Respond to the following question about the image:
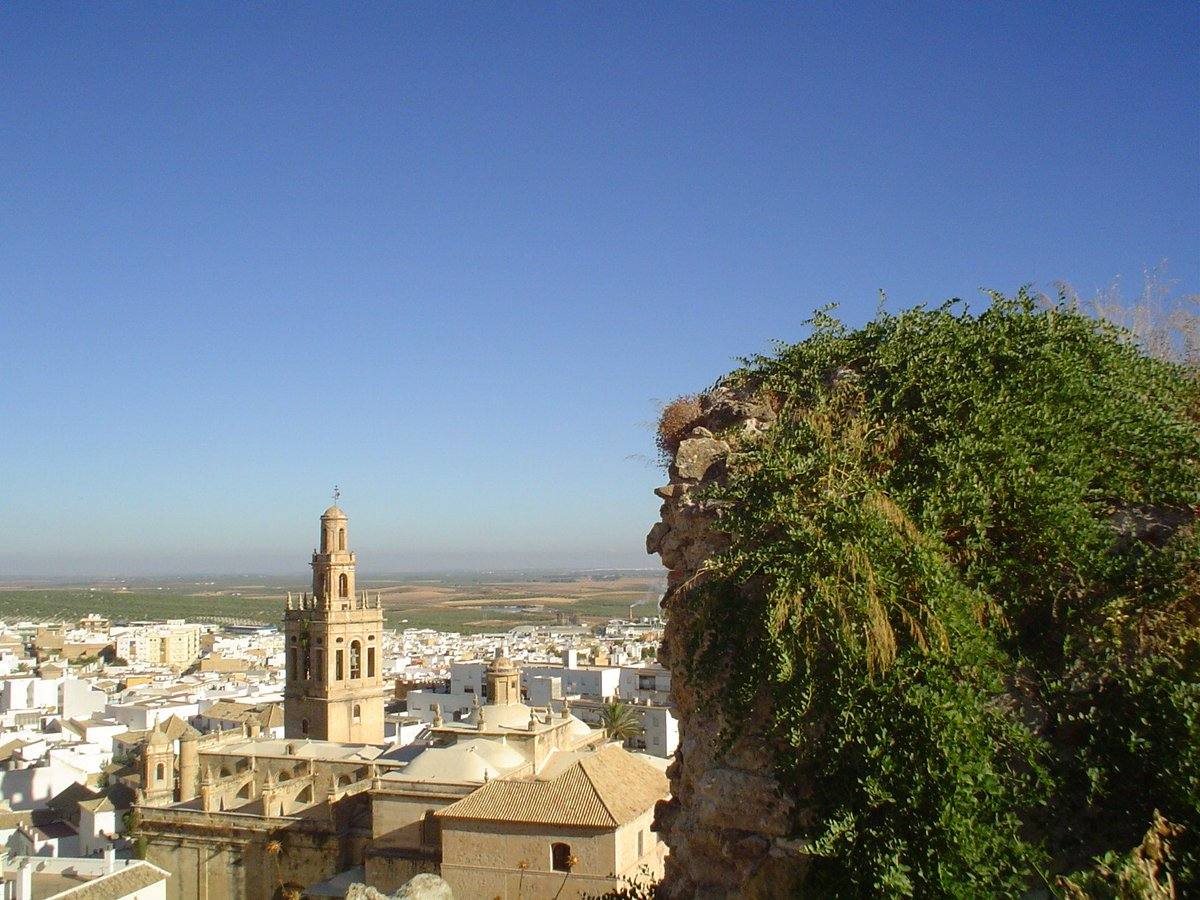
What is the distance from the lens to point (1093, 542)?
6.65 metres

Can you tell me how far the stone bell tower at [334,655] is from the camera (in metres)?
33.5

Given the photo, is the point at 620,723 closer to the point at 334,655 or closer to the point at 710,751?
the point at 334,655

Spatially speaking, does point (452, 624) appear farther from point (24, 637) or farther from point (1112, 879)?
point (1112, 879)

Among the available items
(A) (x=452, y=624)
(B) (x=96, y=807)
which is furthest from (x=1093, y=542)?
(A) (x=452, y=624)

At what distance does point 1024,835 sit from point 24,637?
5025 inches

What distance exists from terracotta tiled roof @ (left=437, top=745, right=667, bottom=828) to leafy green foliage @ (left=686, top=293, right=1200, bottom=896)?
1248 cm

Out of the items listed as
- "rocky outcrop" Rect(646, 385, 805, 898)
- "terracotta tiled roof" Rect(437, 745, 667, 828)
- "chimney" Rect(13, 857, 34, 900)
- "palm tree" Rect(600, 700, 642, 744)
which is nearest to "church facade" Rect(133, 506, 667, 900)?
"terracotta tiled roof" Rect(437, 745, 667, 828)

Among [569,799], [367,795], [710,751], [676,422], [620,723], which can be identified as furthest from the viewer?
[620,723]

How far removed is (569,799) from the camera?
1905cm

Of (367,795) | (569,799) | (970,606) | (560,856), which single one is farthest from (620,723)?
(970,606)

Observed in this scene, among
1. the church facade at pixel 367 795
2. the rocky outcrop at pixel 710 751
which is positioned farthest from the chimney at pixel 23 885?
the rocky outcrop at pixel 710 751

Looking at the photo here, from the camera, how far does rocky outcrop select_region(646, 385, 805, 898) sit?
6711mm

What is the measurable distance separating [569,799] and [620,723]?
23.3 m

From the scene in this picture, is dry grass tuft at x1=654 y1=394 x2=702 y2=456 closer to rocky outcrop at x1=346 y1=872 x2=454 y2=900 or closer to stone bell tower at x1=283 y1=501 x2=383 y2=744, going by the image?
rocky outcrop at x1=346 y1=872 x2=454 y2=900
